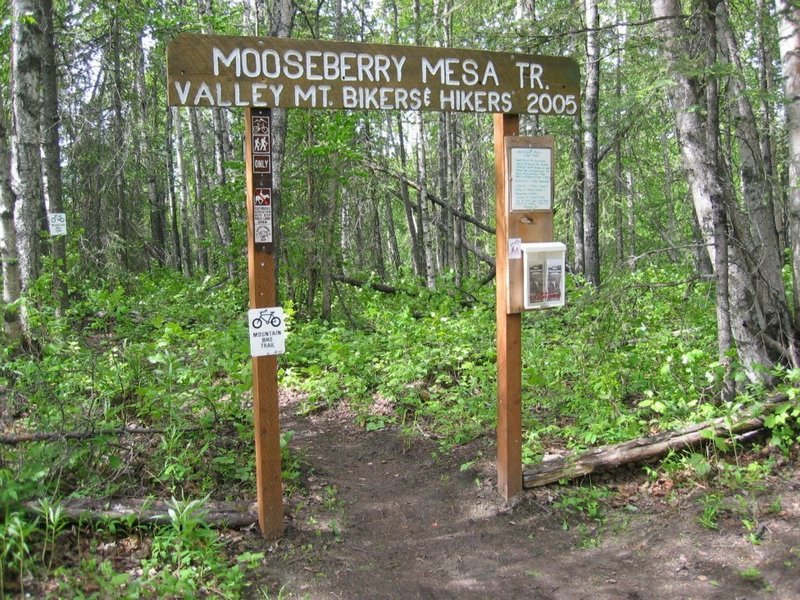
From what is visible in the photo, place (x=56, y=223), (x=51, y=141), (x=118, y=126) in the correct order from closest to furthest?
(x=56, y=223) → (x=51, y=141) → (x=118, y=126)

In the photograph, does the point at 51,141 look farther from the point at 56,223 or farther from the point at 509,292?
the point at 509,292

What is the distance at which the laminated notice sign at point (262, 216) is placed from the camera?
12.6 feet

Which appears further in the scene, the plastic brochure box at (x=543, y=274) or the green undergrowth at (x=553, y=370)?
the green undergrowth at (x=553, y=370)

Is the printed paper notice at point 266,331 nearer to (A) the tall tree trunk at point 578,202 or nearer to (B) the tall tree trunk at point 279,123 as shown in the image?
(B) the tall tree trunk at point 279,123

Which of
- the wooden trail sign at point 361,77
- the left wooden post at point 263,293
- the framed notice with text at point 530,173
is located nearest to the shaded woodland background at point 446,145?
the wooden trail sign at point 361,77

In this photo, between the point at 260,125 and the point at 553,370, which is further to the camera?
the point at 553,370

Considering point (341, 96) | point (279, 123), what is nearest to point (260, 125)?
point (341, 96)

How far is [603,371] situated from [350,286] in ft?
17.9

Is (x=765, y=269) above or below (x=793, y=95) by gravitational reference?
below

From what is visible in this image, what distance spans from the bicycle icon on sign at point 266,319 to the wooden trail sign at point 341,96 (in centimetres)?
5

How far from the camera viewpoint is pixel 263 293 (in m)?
3.93

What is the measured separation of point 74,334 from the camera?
25.7ft

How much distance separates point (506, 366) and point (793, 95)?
3168 millimetres

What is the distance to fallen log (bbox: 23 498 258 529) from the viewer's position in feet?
11.7
